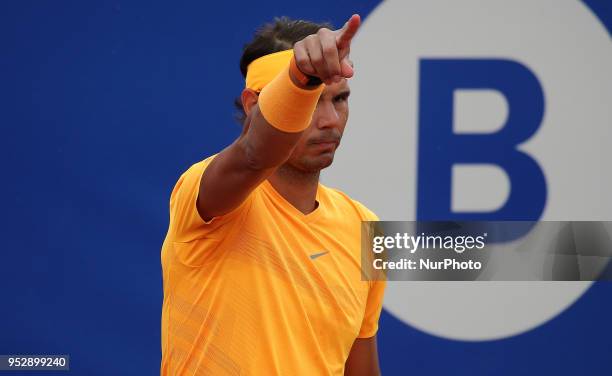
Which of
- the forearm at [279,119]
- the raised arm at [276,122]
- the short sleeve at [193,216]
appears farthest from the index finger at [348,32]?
the short sleeve at [193,216]

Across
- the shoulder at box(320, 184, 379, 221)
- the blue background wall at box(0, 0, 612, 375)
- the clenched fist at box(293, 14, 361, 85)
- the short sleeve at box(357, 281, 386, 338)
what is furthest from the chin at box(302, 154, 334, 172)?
the blue background wall at box(0, 0, 612, 375)

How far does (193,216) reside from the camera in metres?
1.71

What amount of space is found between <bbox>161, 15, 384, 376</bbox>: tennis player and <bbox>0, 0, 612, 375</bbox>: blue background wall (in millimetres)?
840

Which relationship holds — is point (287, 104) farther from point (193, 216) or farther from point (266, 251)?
point (266, 251)

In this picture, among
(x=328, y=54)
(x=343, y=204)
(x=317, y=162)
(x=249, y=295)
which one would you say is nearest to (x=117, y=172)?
(x=343, y=204)

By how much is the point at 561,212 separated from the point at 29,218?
63.3 inches

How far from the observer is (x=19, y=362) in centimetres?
289

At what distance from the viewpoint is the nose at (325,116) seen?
6.44 ft

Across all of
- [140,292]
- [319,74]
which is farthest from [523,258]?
[319,74]

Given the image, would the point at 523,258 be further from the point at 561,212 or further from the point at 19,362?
the point at 19,362

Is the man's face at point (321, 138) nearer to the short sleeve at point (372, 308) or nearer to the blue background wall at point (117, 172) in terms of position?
the short sleeve at point (372, 308)

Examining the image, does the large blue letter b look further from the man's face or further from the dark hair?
the man's face

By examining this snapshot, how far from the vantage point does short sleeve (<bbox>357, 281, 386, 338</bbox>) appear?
217 cm

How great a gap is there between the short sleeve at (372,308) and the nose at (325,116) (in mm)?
386
